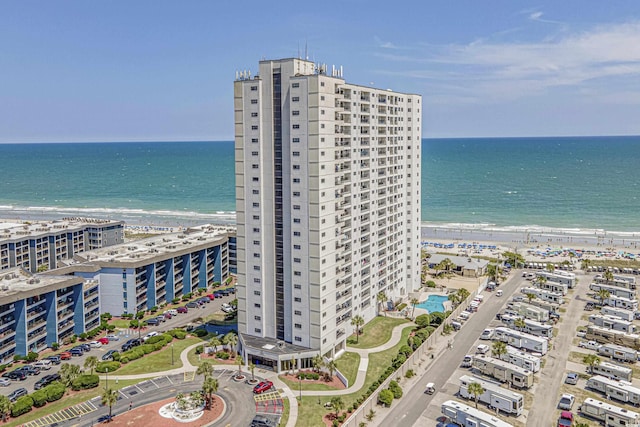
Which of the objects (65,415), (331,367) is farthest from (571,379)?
(65,415)

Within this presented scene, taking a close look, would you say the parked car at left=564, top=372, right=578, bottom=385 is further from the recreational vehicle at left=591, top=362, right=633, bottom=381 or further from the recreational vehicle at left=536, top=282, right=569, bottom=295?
the recreational vehicle at left=536, top=282, right=569, bottom=295

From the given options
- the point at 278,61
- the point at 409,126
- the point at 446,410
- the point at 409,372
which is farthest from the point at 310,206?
the point at 409,126

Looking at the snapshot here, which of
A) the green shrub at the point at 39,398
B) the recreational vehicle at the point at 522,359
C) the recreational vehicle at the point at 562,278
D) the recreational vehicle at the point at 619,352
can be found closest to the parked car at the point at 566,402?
the recreational vehicle at the point at 522,359

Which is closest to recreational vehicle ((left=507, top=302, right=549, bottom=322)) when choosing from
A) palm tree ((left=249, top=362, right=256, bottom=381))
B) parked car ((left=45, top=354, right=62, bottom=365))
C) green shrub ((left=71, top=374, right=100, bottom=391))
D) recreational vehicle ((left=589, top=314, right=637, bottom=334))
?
recreational vehicle ((left=589, top=314, right=637, bottom=334))

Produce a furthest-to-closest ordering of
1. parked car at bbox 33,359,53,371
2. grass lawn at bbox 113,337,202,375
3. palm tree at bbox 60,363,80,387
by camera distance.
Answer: parked car at bbox 33,359,53,371 < grass lawn at bbox 113,337,202,375 < palm tree at bbox 60,363,80,387

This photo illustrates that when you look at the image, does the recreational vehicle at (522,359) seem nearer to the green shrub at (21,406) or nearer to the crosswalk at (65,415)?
the crosswalk at (65,415)

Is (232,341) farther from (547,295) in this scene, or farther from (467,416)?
(547,295)
